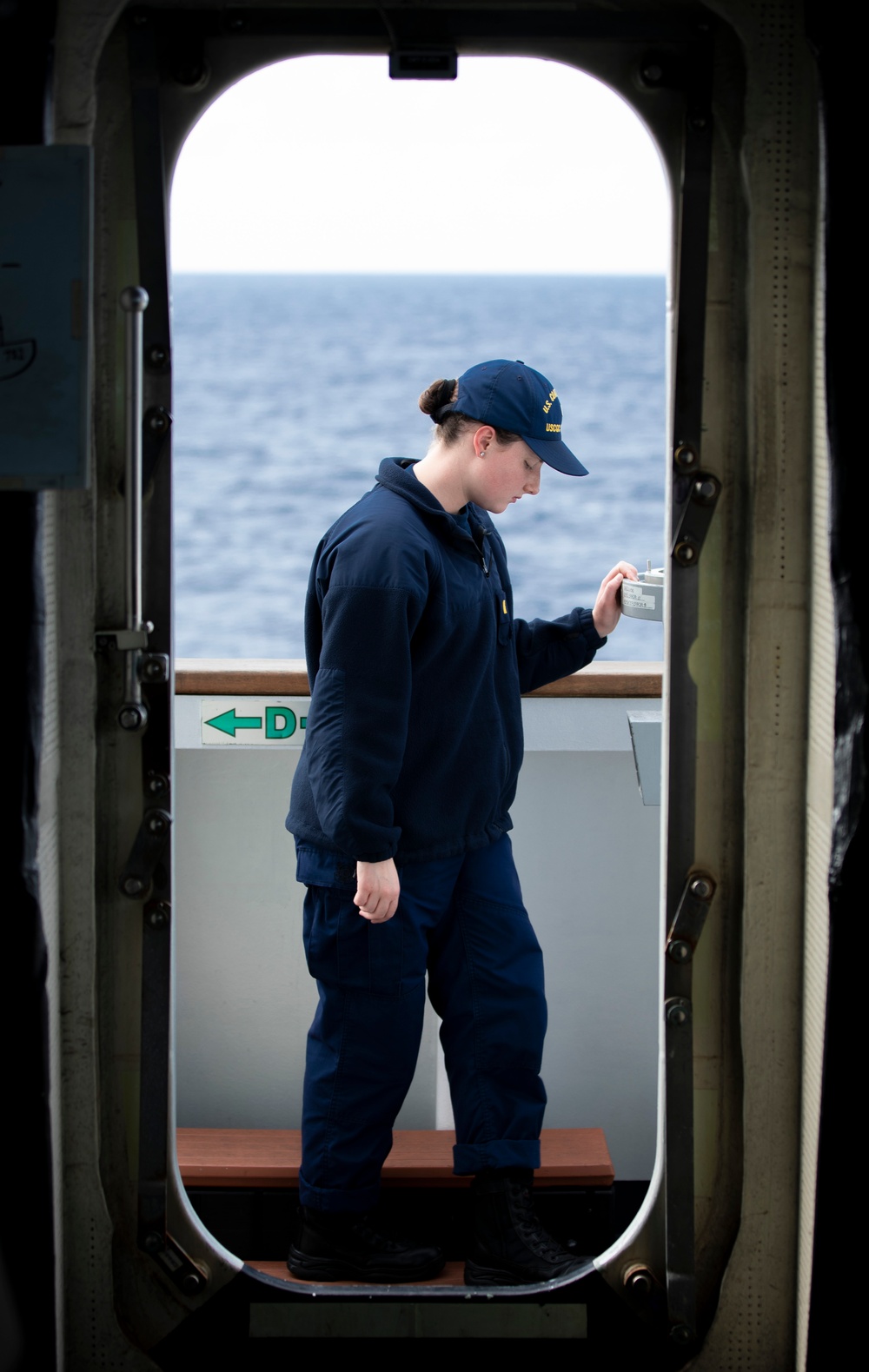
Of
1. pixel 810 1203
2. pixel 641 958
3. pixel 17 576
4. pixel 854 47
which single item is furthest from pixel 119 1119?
pixel 854 47

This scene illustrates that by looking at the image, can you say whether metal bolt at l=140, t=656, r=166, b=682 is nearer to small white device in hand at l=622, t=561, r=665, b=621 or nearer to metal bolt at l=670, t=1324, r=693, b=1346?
small white device in hand at l=622, t=561, r=665, b=621

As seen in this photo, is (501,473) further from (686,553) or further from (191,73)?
(191,73)

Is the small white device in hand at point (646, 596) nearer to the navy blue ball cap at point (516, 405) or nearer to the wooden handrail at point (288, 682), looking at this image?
the navy blue ball cap at point (516, 405)

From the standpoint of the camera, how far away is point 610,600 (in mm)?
2662

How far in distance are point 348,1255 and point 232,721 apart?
3.73 feet

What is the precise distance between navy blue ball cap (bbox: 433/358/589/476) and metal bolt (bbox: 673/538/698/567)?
0.35 meters

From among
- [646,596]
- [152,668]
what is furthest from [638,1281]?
[152,668]

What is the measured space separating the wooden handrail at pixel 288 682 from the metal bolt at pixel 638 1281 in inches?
48.0

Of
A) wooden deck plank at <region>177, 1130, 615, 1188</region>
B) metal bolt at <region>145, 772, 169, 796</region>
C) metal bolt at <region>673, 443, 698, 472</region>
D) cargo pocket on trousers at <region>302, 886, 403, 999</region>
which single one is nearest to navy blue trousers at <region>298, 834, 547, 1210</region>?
cargo pocket on trousers at <region>302, 886, 403, 999</region>

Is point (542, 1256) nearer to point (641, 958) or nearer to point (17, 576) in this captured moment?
point (641, 958)

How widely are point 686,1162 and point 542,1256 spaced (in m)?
0.41

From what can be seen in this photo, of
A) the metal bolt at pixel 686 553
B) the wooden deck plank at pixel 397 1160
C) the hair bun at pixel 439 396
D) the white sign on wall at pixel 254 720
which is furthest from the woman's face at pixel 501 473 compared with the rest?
the wooden deck plank at pixel 397 1160

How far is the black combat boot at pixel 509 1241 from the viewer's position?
2.43 metres

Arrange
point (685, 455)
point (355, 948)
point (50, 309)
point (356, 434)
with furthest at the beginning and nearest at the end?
1. point (356, 434)
2. point (355, 948)
3. point (685, 455)
4. point (50, 309)
